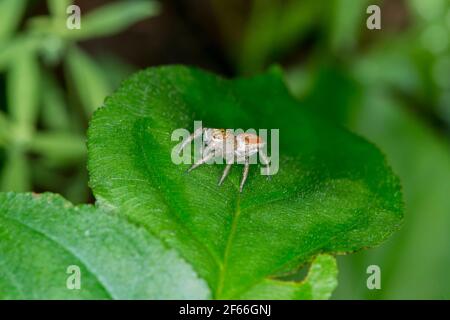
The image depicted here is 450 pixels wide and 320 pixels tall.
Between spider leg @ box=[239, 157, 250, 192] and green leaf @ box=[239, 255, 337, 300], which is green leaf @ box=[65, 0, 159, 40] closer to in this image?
spider leg @ box=[239, 157, 250, 192]

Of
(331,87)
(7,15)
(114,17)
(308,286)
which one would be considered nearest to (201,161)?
(308,286)

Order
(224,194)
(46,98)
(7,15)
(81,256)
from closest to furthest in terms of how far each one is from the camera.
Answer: (81,256)
(224,194)
(7,15)
(46,98)

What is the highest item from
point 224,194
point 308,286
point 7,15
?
point 7,15

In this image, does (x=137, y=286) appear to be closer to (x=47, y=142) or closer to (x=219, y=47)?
(x=47, y=142)

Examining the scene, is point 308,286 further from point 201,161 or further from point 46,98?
point 46,98

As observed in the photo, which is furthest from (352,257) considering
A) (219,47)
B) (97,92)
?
(219,47)
